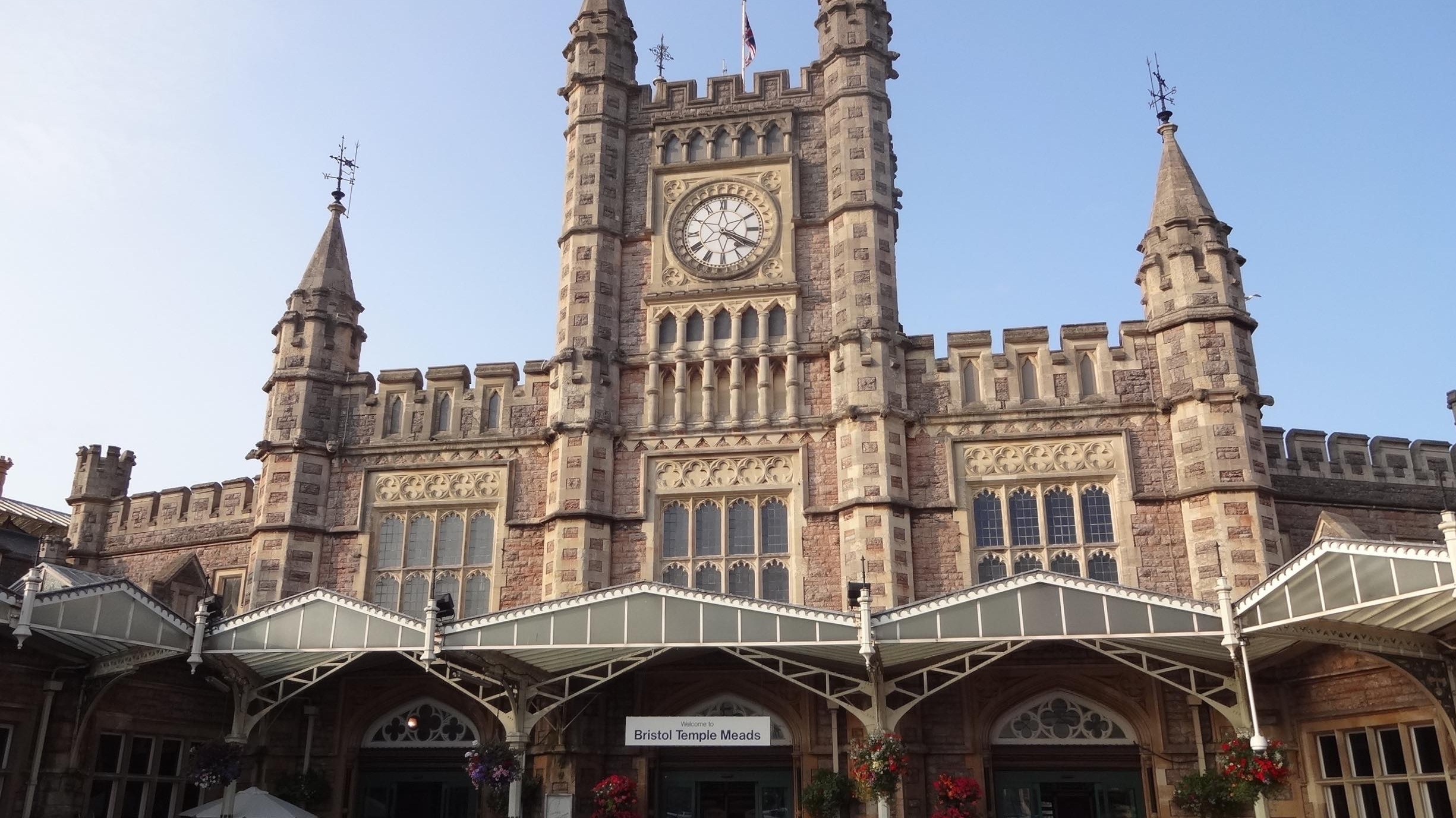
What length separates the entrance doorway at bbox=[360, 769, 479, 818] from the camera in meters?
21.2

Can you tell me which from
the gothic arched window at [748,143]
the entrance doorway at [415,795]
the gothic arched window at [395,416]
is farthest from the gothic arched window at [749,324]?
the entrance doorway at [415,795]

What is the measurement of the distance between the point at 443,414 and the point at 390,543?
9.24 ft

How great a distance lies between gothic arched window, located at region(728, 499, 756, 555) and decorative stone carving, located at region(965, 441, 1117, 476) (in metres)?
4.18

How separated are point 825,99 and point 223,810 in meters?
17.8

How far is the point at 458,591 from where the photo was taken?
888 inches

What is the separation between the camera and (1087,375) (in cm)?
2230

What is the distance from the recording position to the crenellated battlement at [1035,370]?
72.1 ft

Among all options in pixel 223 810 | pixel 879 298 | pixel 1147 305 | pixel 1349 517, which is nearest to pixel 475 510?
pixel 223 810

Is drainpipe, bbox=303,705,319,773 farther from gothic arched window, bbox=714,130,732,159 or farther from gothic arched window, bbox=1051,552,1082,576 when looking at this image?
gothic arched window, bbox=714,130,732,159

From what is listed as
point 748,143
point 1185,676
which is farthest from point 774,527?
point 748,143

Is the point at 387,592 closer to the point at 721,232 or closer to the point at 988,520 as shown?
the point at 721,232

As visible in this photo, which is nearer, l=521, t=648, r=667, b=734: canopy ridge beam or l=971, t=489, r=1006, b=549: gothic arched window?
l=521, t=648, r=667, b=734: canopy ridge beam

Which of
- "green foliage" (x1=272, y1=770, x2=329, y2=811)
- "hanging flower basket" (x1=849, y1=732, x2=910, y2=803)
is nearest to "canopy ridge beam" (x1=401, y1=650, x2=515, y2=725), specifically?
"green foliage" (x1=272, y1=770, x2=329, y2=811)

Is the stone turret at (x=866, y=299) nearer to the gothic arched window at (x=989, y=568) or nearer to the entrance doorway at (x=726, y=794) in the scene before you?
the gothic arched window at (x=989, y=568)
